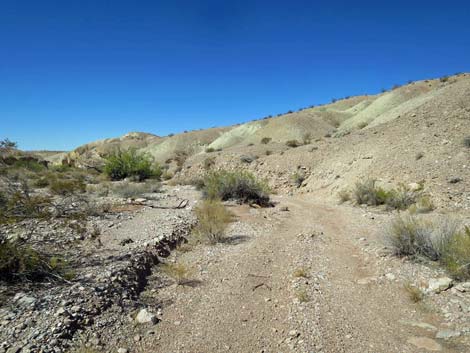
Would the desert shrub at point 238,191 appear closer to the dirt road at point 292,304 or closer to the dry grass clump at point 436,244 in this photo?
the dirt road at point 292,304

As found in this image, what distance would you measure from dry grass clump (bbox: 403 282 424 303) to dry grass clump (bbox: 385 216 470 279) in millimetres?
662

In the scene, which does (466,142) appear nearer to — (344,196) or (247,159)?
(344,196)

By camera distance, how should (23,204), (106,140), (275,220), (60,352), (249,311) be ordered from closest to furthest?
(60,352)
(249,311)
(23,204)
(275,220)
(106,140)

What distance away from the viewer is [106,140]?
3103 inches

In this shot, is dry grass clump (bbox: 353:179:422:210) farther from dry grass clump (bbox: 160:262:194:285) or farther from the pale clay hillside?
dry grass clump (bbox: 160:262:194:285)

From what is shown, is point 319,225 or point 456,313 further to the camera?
point 319,225

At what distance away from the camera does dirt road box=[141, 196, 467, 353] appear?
3.82m

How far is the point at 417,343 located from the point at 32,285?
17.1ft

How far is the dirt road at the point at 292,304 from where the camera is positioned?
3824 millimetres

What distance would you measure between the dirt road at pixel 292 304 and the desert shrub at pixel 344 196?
6.71m

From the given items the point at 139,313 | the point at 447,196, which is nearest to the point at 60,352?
the point at 139,313

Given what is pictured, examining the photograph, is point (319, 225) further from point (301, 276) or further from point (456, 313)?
point (456, 313)

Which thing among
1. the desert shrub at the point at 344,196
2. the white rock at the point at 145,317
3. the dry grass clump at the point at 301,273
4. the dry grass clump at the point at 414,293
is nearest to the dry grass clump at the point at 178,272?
the white rock at the point at 145,317

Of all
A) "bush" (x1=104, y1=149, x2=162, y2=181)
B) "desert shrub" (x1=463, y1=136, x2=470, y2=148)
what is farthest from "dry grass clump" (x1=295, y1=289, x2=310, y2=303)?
"bush" (x1=104, y1=149, x2=162, y2=181)
